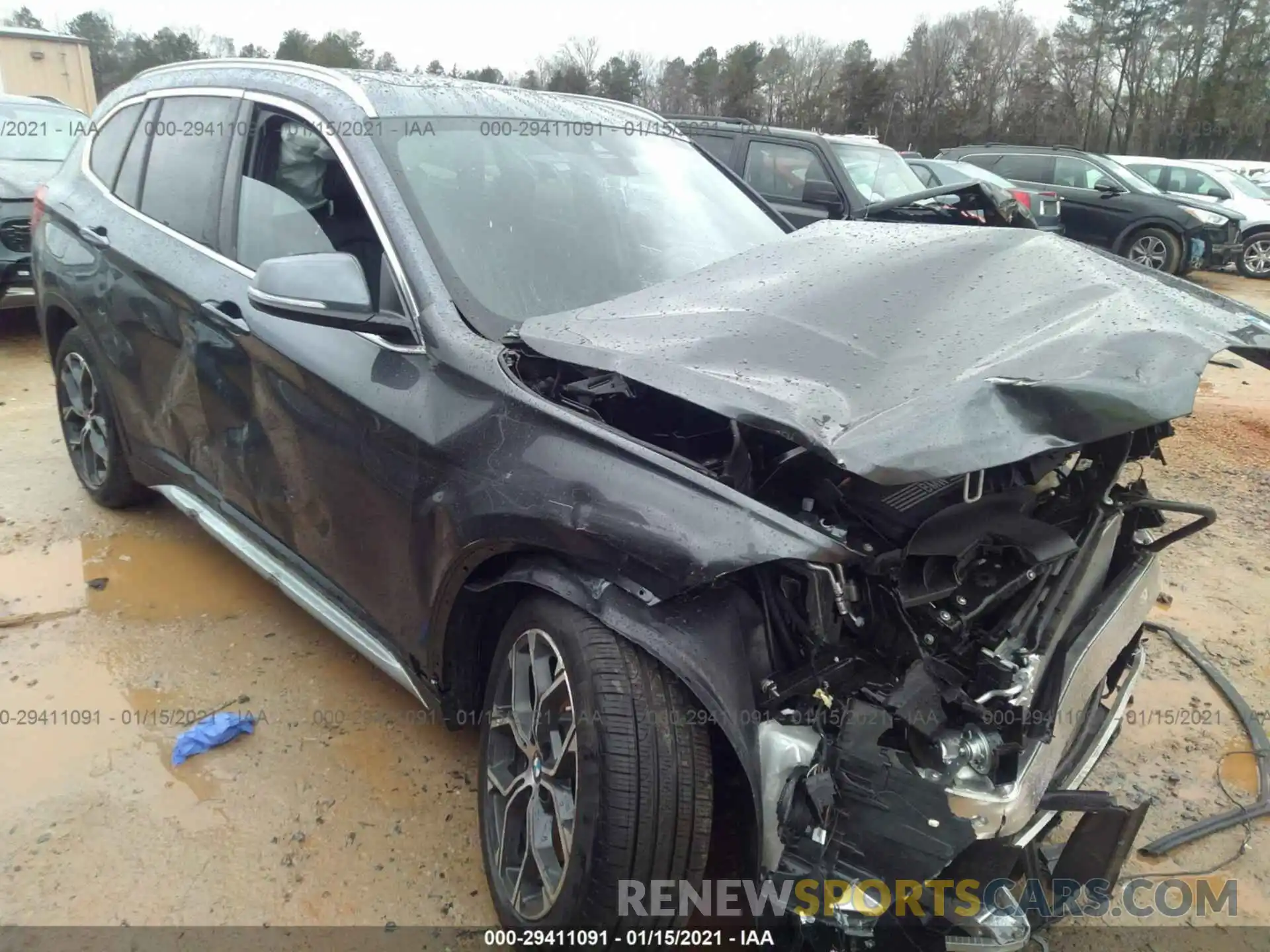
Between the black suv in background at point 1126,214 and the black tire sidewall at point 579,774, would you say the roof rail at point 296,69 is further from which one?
the black suv in background at point 1126,214

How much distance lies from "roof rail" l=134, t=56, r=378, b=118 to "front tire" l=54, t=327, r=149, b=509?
1.18 metres

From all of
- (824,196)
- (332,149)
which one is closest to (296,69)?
(332,149)

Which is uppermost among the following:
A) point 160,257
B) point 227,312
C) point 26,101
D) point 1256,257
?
point 26,101

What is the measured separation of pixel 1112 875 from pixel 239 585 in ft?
10.5

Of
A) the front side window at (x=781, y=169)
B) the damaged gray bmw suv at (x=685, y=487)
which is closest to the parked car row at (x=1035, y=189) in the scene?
the front side window at (x=781, y=169)

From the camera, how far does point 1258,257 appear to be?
1332 centimetres

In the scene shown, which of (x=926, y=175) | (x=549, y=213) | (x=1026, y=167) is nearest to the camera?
(x=549, y=213)

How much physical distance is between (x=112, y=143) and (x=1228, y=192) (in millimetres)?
15339

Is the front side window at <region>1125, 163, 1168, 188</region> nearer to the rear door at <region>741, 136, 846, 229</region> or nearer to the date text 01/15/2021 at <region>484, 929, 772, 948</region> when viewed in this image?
the rear door at <region>741, 136, 846, 229</region>

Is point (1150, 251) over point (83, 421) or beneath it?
over

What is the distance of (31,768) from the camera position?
269 centimetres

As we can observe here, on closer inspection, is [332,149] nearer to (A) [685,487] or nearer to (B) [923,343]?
(A) [685,487]

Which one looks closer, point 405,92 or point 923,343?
point 923,343

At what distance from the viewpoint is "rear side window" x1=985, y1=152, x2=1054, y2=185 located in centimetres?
1295
